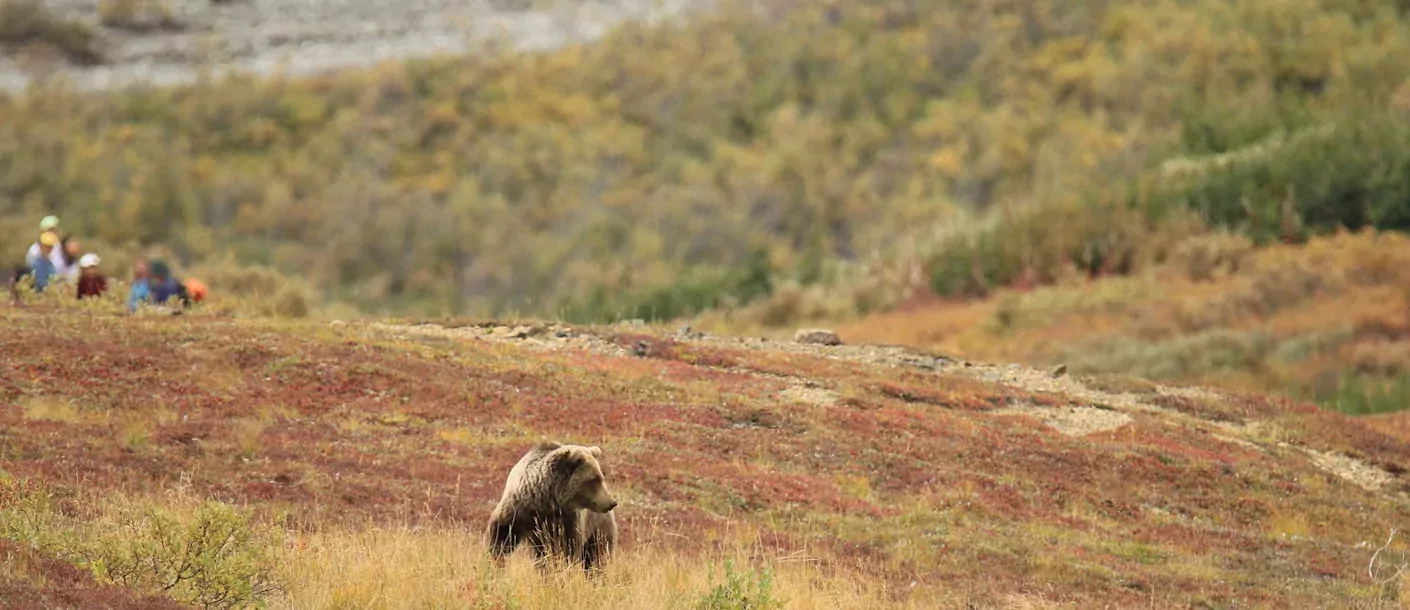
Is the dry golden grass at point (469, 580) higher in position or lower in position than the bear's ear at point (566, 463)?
lower

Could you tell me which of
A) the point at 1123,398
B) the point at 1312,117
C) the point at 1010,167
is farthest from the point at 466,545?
the point at 1010,167

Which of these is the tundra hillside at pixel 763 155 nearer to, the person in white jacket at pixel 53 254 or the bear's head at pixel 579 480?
the person in white jacket at pixel 53 254

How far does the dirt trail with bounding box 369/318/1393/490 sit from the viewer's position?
843 inches

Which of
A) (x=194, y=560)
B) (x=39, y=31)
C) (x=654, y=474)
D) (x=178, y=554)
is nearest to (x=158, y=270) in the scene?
(x=654, y=474)

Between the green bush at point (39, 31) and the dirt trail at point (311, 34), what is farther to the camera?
the dirt trail at point (311, 34)

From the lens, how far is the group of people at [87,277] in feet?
78.9

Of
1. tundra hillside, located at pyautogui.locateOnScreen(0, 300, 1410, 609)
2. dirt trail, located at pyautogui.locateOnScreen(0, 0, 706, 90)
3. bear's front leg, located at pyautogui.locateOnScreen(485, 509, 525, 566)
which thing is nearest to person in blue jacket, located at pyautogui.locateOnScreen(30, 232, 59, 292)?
tundra hillside, located at pyautogui.locateOnScreen(0, 300, 1410, 609)

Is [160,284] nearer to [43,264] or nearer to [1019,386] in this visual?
[43,264]

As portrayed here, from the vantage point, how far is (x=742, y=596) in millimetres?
9617

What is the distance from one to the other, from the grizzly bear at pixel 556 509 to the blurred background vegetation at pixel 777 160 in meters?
28.7

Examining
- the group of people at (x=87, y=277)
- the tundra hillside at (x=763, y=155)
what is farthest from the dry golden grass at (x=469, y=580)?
the tundra hillside at (x=763, y=155)

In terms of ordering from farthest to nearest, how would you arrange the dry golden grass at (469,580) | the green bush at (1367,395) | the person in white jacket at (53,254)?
the green bush at (1367,395), the person in white jacket at (53,254), the dry golden grass at (469,580)

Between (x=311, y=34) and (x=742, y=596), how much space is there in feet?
A: 274

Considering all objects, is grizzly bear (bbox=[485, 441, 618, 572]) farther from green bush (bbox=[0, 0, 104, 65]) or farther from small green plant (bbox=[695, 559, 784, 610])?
green bush (bbox=[0, 0, 104, 65])
